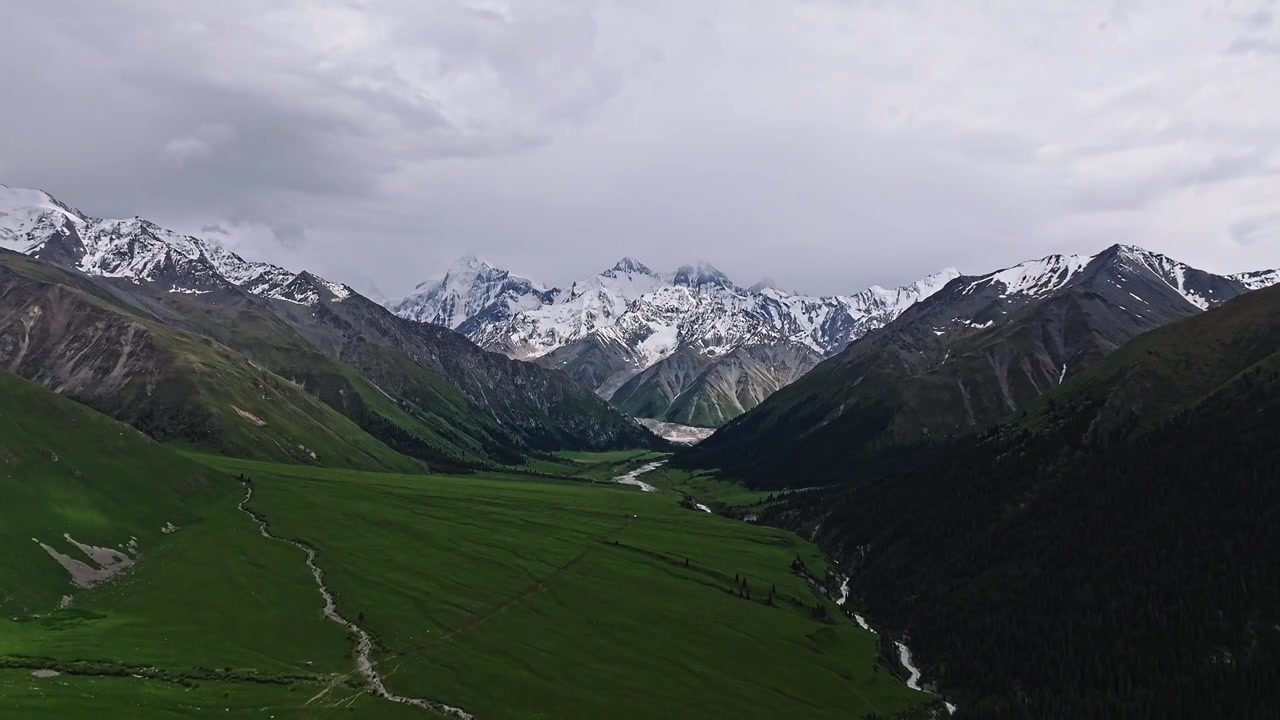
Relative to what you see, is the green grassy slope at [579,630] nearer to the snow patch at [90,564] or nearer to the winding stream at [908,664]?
the winding stream at [908,664]

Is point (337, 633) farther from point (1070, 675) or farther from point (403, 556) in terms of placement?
point (1070, 675)

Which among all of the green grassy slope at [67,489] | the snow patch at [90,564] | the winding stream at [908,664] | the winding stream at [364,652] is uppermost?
the green grassy slope at [67,489]

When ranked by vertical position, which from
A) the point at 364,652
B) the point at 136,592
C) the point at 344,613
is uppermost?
the point at 136,592

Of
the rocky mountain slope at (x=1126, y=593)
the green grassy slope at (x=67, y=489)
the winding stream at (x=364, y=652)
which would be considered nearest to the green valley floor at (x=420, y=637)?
the winding stream at (x=364, y=652)

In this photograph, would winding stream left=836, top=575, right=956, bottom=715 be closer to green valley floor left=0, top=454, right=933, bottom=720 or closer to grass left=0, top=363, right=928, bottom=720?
green valley floor left=0, top=454, right=933, bottom=720

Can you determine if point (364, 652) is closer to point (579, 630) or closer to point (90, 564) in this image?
point (579, 630)


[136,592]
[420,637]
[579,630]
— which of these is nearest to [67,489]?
[136,592]

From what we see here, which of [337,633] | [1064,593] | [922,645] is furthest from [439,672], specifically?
[1064,593]
